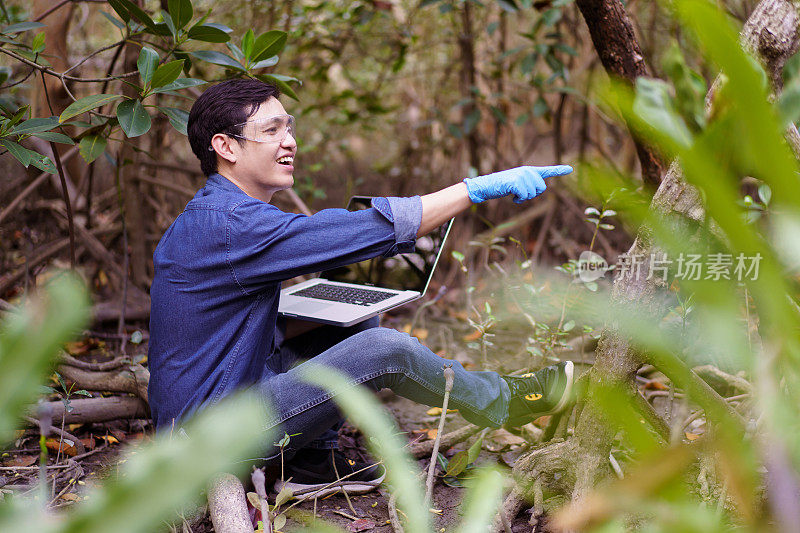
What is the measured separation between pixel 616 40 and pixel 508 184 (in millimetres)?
642

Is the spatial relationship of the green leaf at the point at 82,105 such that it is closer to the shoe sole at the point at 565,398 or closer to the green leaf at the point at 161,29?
the green leaf at the point at 161,29

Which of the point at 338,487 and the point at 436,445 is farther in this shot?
the point at 338,487

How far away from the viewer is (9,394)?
372 millimetres

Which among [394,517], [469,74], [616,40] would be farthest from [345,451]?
[469,74]

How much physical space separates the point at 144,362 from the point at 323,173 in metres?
2.45

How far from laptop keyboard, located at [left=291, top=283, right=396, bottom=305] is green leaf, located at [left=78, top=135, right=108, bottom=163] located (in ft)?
2.44

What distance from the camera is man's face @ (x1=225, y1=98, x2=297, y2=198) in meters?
1.77

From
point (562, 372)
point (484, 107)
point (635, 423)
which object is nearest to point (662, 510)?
point (635, 423)

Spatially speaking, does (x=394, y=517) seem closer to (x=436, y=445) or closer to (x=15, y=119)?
(x=436, y=445)

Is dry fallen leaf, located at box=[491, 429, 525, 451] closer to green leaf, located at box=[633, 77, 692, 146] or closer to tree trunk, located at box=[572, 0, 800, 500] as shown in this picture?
tree trunk, located at box=[572, 0, 800, 500]

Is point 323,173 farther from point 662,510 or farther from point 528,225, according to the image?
point 662,510

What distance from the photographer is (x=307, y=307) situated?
6.86 ft

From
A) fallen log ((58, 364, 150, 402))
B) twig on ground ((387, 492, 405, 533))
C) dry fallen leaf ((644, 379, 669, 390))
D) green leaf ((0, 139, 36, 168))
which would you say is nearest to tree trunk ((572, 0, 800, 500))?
Result: twig on ground ((387, 492, 405, 533))

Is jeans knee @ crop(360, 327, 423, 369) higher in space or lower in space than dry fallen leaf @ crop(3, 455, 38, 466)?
higher
